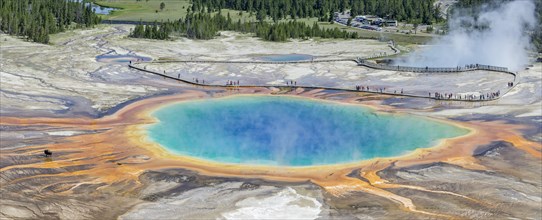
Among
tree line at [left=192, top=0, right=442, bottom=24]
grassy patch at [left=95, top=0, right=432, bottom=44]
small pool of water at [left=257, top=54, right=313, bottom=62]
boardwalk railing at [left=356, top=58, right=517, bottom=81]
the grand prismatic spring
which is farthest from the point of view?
tree line at [left=192, top=0, right=442, bottom=24]

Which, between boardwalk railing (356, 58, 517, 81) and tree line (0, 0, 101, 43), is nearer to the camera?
boardwalk railing (356, 58, 517, 81)

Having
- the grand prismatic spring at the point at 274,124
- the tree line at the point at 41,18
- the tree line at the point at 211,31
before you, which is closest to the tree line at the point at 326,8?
the tree line at the point at 211,31

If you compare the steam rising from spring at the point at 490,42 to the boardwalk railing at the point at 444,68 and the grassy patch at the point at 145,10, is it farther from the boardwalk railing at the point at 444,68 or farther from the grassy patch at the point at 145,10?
the grassy patch at the point at 145,10

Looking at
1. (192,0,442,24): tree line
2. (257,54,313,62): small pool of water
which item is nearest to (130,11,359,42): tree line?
(257,54,313,62): small pool of water

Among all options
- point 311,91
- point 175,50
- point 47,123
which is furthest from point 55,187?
point 175,50

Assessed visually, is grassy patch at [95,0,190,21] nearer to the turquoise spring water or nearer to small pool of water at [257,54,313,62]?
small pool of water at [257,54,313,62]

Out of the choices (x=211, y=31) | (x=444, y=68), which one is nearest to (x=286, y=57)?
(x=444, y=68)
